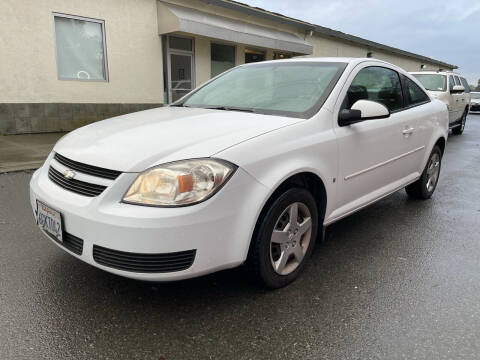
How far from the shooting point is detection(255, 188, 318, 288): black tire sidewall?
227 cm

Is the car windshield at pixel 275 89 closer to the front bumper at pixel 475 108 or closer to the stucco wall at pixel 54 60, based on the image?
the stucco wall at pixel 54 60

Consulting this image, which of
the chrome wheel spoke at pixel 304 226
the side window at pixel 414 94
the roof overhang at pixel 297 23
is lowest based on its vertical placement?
the chrome wheel spoke at pixel 304 226

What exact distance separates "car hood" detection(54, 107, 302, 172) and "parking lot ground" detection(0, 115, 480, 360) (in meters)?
0.88

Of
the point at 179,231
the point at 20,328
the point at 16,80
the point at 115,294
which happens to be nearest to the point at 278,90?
the point at 179,231

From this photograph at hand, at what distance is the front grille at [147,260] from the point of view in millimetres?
1957

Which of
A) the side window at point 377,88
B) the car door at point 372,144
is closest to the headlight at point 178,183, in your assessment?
the car door at point 372,144

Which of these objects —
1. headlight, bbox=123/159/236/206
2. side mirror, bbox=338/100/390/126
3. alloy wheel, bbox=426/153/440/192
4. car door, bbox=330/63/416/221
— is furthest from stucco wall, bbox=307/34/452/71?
headlight, bbox=123/159/236/206

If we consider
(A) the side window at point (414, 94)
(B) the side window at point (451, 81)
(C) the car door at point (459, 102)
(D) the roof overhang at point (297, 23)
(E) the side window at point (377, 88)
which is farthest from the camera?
(D) the roof overhang at point (297, 23)

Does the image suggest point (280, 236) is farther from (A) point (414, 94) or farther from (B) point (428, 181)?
(B) point (428, 181)

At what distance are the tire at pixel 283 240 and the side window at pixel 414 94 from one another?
209cm

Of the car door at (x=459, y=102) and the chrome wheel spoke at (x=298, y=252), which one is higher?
the car door at (x=459, y=102)

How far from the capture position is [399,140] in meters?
3.57

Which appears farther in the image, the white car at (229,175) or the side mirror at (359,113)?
the side mirror at (359,113)

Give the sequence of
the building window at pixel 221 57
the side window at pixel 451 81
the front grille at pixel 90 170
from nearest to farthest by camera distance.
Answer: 1. the front grille at pixel 90 170
2. the side window at pixel 451 81
3. the building window at pixel 221 57
